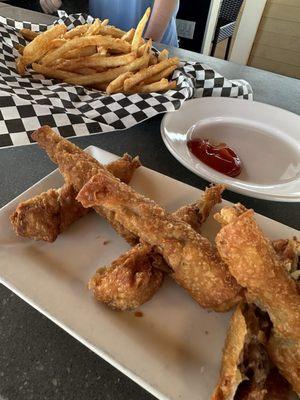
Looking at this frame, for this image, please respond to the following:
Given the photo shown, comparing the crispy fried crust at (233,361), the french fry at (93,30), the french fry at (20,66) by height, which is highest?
the french fry at (93,30)

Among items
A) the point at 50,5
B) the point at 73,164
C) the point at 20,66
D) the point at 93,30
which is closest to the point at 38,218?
the point at 73,164

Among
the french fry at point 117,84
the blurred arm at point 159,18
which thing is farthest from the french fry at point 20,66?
the blurred arm at point 159,18

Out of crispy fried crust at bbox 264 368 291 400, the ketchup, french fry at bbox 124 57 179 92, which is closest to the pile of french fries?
french fry at bbox 124 57 179 92

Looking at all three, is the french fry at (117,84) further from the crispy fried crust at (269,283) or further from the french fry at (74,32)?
the crispy fried crust at (269,283)

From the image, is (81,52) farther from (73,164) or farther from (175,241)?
(175,241)

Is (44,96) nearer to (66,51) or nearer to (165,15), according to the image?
(66,51)

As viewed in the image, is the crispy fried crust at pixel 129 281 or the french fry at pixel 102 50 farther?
the french fry at pixel 102 50

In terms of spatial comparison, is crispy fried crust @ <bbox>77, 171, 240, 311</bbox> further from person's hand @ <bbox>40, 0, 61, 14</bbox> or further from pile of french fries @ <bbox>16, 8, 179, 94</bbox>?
person's hand @ <bbox>40, 0, 61, 14</bbox>

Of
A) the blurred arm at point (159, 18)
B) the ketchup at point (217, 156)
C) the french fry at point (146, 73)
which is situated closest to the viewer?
the ketchup at point (217, 156)
